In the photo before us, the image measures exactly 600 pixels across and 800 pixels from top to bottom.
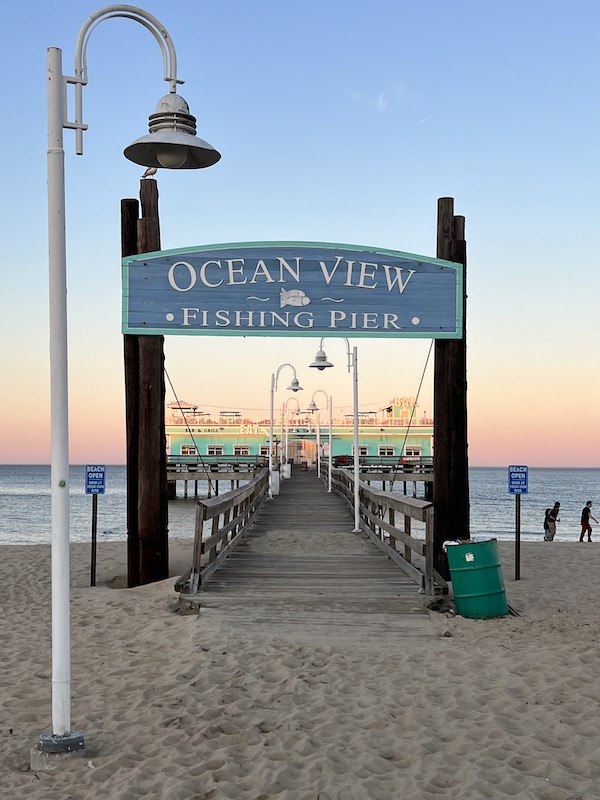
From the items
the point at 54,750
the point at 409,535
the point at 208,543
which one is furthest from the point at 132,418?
the point at 54,750

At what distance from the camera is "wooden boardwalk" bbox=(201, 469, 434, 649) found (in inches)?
296

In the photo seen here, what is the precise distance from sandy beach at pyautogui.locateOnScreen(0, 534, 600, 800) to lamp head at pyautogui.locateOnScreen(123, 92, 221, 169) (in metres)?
3.73

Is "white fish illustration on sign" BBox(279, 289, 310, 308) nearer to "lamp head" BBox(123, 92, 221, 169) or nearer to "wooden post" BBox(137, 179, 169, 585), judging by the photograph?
"wooden post" BBox(137, 179, 169, 585)

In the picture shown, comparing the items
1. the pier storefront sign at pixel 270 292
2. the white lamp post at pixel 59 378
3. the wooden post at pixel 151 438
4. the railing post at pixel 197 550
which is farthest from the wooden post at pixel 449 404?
the white lamp post at pixel 59 378

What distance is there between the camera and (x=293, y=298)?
392 inches

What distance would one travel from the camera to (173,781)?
4270mm

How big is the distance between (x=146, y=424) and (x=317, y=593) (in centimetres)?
352

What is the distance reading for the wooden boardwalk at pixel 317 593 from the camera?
296 inches

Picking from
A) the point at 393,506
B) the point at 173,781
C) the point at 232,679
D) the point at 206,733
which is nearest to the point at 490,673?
the point at 232,679

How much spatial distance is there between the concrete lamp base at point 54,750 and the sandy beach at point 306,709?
2.1 inches

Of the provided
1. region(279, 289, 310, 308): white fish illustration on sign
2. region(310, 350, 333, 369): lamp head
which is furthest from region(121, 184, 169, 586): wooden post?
region(310, 350, 333, 369): lamp head

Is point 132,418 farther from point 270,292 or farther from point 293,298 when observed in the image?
point 293,298

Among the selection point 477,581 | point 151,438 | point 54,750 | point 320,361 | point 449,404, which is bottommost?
point 54,750

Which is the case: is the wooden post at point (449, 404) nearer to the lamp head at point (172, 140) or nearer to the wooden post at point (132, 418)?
the wooden post at point (132, 418)
